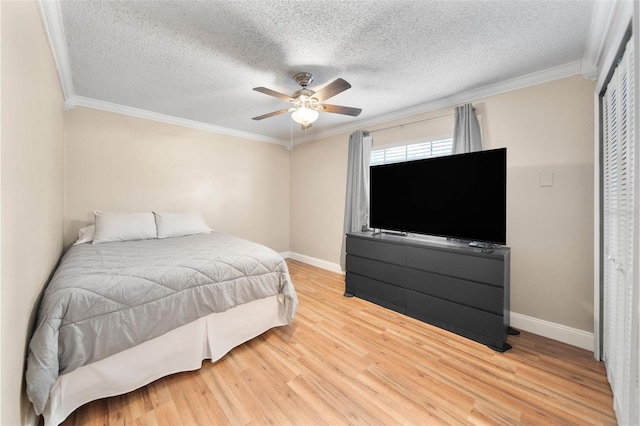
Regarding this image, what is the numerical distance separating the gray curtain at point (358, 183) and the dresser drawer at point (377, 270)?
2.04 feet

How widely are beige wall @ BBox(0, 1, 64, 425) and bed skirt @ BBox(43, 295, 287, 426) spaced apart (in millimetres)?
175

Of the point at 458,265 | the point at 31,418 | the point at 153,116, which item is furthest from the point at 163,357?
the point at 153,116

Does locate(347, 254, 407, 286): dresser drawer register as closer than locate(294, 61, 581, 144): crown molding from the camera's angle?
No

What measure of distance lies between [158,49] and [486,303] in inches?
135

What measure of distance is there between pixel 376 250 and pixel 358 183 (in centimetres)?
115

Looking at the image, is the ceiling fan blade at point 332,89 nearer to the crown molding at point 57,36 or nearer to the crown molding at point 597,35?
the crown molding at point 597,35

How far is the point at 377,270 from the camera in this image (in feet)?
9.45

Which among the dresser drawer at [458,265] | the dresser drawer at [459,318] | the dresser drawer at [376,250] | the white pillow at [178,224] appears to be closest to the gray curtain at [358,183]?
the dresser drawer at [376,250]

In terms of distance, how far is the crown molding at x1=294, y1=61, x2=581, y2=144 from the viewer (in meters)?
2.14

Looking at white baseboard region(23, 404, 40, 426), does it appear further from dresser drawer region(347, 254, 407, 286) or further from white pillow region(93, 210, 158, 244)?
dresser drawer region(347, 254, 407, 286)

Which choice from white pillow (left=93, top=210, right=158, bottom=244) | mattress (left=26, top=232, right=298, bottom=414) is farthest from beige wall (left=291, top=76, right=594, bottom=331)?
white pillow (left=93, top=210, right=158, bottom=244)

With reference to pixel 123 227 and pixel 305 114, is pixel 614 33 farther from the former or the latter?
pixel 123 227

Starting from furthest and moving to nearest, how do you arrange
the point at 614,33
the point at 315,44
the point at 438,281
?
the point at 438,281
the point at 315,44
the point at 614,33

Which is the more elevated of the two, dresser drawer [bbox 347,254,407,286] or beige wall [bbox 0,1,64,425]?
beige wall [bbox 0,1,64,425]
